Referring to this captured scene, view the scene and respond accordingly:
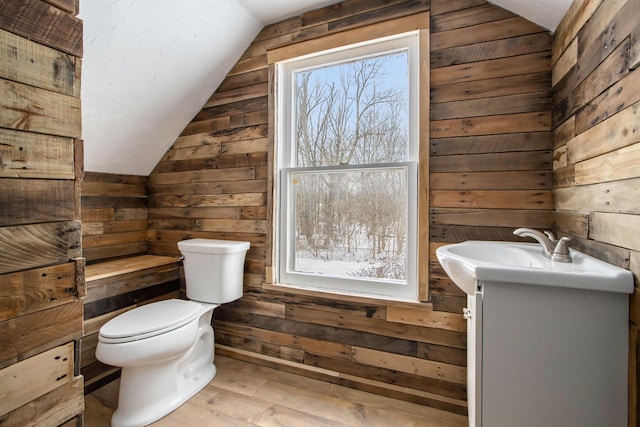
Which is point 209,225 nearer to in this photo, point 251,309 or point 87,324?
point 251,309

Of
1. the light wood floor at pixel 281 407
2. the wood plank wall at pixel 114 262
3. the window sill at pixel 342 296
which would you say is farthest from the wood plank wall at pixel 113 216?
the window sill at pixel 342 296

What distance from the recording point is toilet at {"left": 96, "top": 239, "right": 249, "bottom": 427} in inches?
58.5

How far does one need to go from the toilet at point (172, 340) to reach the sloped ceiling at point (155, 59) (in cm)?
90

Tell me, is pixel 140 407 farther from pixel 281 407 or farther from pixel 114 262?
pixel 114 262

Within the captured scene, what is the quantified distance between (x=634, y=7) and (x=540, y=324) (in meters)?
0.97

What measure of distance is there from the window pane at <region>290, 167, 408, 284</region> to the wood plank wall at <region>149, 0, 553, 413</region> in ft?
0.64

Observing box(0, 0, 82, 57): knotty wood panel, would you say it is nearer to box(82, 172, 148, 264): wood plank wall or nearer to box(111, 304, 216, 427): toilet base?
box(111, 304, 216, 427): toilet base

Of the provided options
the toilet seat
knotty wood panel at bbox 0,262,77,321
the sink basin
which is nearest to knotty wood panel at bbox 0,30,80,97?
knotty wood panel at bbox 0,262,77,321

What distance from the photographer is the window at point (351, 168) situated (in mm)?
1801

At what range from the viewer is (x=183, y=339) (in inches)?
64.4

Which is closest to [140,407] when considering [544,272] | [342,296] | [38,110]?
[342,296]

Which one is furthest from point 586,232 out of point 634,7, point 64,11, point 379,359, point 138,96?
point 138,96

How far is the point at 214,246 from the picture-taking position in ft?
6.49

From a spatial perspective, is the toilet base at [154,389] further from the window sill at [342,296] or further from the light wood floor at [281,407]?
the window sill at [342,296]
